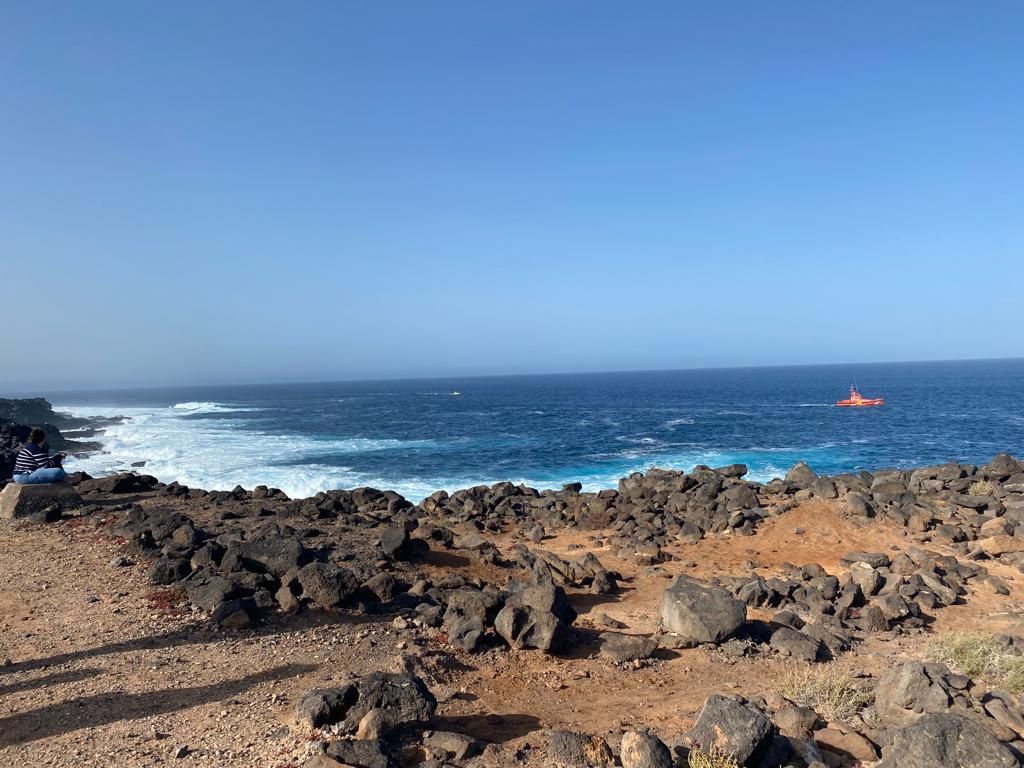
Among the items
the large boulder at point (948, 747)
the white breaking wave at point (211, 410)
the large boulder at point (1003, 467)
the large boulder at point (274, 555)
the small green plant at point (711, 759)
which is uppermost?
the large boulder at point (274, 555)

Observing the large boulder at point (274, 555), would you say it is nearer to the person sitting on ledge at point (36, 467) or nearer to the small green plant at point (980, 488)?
the person sitting on ledge at point (36, 467)

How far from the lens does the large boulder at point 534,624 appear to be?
32.9 ft

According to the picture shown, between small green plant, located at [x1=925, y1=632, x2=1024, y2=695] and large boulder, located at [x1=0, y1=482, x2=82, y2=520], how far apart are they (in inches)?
720

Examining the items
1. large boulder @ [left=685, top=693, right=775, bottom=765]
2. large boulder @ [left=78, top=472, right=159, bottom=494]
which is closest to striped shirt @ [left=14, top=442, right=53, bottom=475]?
large boulder @ [left=78, top=472, right=159, bottom=494]

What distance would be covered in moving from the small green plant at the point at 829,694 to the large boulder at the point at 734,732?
73.1 inches

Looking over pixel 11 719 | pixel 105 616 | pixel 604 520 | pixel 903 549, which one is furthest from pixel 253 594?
pixel 903 549

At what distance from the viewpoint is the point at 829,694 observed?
26.7 feet

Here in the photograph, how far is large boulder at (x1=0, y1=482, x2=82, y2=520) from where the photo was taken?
15.4 metres

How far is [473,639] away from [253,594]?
3.93 metres

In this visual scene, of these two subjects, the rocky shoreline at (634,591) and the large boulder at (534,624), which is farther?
the large boulder at (534,624)

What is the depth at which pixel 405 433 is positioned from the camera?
209 feet

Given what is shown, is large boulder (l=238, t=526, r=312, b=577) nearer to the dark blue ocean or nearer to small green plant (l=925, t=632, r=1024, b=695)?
small green plant (l=925, t=632, r=1024, b=695)

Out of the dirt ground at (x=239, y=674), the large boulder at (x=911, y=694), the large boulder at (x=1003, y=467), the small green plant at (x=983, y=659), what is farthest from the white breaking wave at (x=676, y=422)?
the large boulder at (x=911, y=694)

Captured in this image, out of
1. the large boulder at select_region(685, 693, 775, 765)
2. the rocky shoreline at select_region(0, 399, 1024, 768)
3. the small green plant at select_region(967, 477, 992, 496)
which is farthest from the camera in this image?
the small green plant at select_region(967, 477, 992, 496)
